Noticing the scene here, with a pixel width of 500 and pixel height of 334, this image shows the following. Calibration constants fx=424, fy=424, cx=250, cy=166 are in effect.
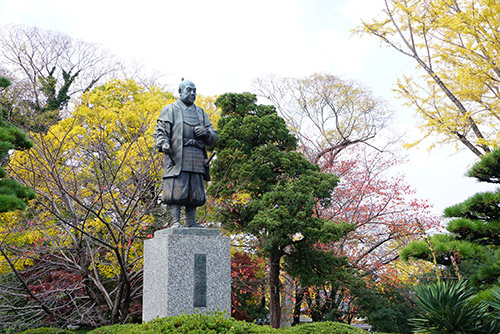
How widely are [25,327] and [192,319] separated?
7588 mm

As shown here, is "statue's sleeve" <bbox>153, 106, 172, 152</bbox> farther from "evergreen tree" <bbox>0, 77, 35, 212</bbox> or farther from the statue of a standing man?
"evergreen tree" <bbox>0, 77, 35, 212</bbox>

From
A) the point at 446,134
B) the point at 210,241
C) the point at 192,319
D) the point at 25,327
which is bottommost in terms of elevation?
the point at 25,327

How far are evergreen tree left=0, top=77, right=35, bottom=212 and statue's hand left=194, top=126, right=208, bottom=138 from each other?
2378 millimetres

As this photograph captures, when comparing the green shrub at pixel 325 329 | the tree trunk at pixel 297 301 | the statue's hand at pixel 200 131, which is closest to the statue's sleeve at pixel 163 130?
the statue's hand at pixel 200 131

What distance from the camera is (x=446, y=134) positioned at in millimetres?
9469

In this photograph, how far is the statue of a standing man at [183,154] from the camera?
5.86 metres

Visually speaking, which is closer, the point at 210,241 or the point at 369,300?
the point at 210,241

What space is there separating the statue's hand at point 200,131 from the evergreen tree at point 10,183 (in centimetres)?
238

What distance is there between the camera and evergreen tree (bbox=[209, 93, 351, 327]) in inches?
379

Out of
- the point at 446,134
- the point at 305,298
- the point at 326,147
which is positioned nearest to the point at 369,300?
the point at 305,298

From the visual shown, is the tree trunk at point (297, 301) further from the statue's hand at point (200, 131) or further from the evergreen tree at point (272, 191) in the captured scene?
the statue's hand at point (200, 131)

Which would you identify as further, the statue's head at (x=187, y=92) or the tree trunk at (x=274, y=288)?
the tree trunk at (x=274, y=288)

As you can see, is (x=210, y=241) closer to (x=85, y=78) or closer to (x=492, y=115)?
(x=492, y=115)

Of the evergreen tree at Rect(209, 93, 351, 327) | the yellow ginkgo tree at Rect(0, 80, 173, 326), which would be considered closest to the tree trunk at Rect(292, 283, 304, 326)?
the evergreen tree at Rect(209, 93, 351, 327)
